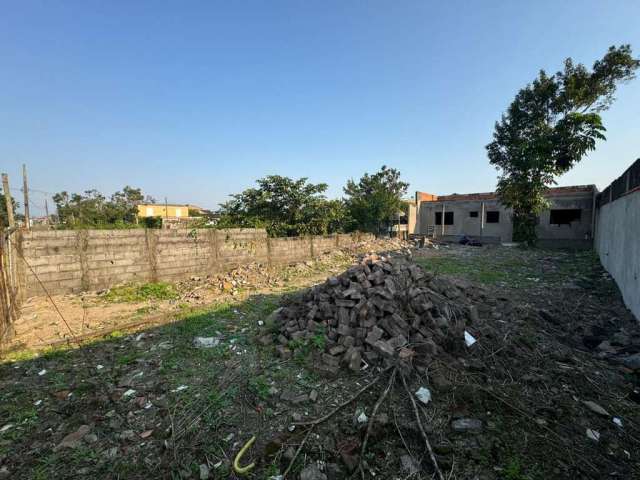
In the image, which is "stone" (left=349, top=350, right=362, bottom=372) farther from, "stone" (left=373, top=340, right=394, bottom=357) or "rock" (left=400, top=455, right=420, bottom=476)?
"rock" (left=400, top=455, right=420, bottom=476)

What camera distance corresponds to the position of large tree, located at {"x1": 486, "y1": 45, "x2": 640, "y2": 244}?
14.1 metres

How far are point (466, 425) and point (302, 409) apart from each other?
1466 mm

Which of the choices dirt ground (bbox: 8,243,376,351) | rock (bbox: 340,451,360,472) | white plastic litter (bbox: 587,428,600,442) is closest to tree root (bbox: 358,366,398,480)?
rock (bbox: 340,451,360,472)

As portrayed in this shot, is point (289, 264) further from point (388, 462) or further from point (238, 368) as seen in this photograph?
point (388, 462)

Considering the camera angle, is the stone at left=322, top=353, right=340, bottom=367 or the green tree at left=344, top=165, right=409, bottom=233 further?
the green tree at left=344, top=165, right=409, bottom=233

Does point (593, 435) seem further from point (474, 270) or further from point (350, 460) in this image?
point (474, 270)

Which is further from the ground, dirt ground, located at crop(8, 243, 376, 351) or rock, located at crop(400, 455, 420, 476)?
dirt ground, located at crop(8, 243, 376, 351)

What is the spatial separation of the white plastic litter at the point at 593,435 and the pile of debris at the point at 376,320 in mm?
1284

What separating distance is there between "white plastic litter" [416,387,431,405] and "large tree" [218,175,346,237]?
10748 mm

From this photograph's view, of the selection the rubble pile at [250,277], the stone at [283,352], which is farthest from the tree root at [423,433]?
the rubble pile at [250,277]

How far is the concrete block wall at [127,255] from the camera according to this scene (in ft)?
20.0

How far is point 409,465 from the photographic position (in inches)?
85.4

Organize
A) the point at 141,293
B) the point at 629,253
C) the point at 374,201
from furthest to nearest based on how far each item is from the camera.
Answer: the point at 374,201 → the point at 141,293 → the point at 629,253

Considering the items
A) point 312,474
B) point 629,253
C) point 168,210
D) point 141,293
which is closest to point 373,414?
point 312,474
